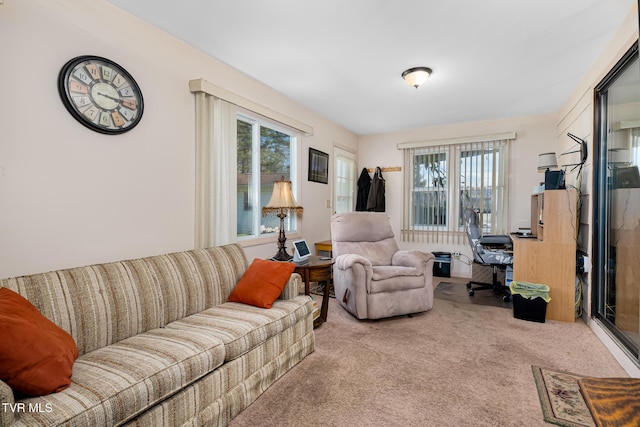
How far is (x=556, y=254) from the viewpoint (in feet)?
10.4

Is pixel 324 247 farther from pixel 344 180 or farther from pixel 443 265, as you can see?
pixel 443 265

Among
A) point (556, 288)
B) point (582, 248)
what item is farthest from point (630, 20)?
point (556, 288)

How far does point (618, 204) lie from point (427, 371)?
1.91 m

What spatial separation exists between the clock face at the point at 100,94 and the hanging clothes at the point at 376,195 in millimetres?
3794

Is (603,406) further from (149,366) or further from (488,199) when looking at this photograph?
(488,199)

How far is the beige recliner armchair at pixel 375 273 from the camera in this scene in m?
3.03

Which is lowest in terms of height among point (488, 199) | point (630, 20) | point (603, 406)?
point (603, 406)

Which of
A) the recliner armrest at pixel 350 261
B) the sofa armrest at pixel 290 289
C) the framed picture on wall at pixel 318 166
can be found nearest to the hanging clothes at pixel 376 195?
the framed picture on wall at pixel 318 166

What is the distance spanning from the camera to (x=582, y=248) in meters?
3.19

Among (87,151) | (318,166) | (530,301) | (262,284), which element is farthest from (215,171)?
(530,301)

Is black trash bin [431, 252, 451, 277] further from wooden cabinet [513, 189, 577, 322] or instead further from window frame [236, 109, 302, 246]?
window frame [236, 109, 302, 246]

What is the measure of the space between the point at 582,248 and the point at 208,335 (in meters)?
3.44

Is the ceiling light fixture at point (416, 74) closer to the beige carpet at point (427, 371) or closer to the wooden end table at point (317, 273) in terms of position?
the wooden end table at point (317, 273)

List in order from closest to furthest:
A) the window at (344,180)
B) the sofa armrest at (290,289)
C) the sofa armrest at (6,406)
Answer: the sofa armrest at (6,406) < the sofa armrest at (290,289) < the window at (344,180)
